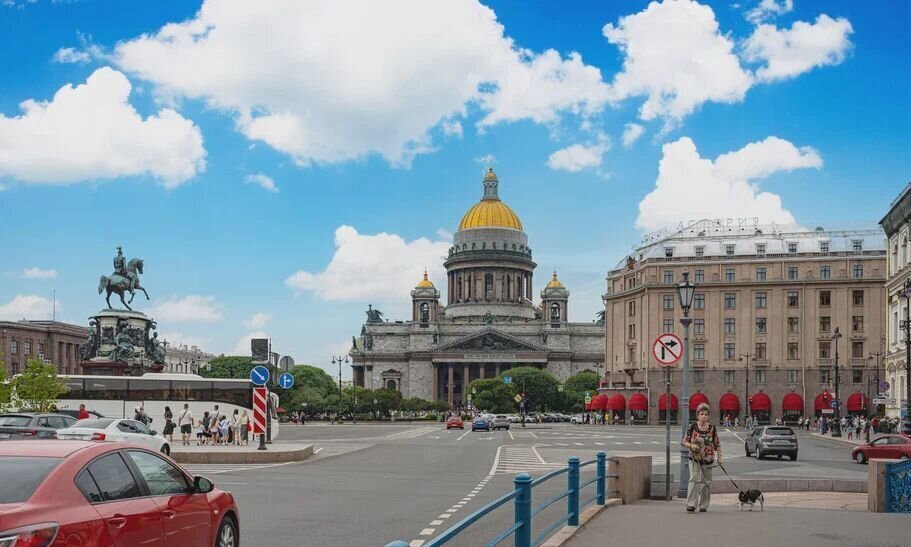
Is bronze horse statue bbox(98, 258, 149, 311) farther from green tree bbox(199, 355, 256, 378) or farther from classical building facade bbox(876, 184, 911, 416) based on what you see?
green tree bbox(199, 355, 256, 378)

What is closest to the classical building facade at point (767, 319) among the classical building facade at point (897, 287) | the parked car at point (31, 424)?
the classical building facade at point (897, 287)

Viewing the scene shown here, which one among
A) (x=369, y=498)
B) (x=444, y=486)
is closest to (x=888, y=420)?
(x=444, y=486)

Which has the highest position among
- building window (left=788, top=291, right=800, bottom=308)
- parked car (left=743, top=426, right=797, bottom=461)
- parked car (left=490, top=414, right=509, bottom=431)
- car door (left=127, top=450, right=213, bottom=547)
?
building window (left=788, top=291, right=800, bottom=308)

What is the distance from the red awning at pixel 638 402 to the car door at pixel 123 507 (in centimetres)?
9456

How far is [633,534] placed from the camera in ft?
47.4

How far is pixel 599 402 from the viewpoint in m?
106

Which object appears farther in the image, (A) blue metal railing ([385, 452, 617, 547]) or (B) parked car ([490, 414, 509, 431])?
(B) parked car ([490, 414, 509, 431])

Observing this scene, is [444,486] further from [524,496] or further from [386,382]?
[386,382]

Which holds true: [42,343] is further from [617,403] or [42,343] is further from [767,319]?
[767,319]

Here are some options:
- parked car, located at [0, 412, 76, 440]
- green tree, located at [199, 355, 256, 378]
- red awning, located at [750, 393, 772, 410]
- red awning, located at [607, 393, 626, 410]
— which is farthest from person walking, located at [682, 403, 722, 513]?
green tree, located at [199, 355, 256, 378]

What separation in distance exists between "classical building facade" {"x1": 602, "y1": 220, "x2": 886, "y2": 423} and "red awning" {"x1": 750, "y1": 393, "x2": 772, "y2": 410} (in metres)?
0.09

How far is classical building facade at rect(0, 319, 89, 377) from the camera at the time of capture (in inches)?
4838

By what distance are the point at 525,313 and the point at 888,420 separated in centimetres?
13380

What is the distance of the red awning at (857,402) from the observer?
9450 centimetres
